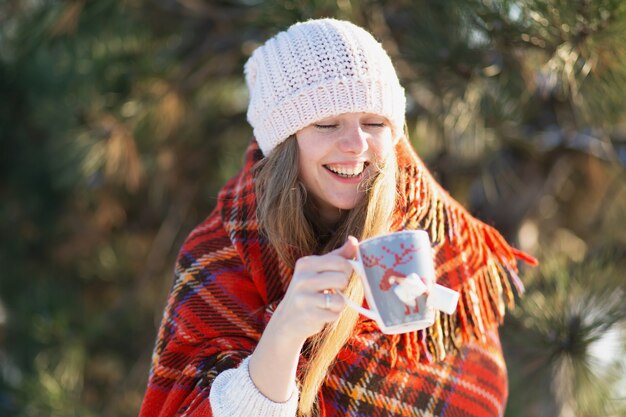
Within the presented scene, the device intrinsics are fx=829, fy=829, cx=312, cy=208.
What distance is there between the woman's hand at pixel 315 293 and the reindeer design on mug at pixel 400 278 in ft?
0.11

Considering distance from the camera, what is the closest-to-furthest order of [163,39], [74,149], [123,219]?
[74,149] < [163,39] < [123,219]

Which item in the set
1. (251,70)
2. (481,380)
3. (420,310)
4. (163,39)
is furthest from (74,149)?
(420,310)

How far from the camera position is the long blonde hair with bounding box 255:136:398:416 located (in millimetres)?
1088

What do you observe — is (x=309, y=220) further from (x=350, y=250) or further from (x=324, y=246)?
(x=350, y=250)

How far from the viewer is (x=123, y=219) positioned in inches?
107

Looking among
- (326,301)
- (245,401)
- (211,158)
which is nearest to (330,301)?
(326,301)

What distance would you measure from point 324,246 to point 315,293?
1.01ft

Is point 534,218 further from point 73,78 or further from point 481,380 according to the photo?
point 73,78

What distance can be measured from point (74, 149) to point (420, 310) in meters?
1.30

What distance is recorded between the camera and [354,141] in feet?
3.67

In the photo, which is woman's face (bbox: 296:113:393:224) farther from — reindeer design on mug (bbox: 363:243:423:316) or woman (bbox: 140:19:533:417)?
reindeer design on mug (bbox: 363:243:423:316)

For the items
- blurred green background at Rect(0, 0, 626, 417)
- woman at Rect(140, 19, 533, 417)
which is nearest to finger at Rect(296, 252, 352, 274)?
woman at Rect(140, 19, 533, 417)

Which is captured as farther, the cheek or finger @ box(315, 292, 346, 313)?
the cheek

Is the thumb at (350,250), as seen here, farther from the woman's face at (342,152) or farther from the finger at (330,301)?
the woman's face at (342,152)
